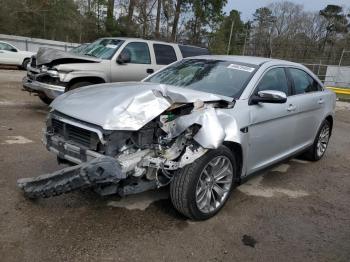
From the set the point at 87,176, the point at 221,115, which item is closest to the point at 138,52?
the point at 221,115

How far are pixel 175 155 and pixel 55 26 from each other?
31121 mm

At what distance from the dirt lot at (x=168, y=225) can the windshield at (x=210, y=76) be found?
4.30ft

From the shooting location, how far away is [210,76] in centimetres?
441

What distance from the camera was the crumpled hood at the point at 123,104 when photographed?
311 cm

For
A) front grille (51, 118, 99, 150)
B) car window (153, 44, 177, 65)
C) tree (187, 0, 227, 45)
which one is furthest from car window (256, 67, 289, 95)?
tree (187, 0, 227, 45)

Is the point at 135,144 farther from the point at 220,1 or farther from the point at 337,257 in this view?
the point at 220,1

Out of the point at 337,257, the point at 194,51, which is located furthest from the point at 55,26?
the point at 337,257

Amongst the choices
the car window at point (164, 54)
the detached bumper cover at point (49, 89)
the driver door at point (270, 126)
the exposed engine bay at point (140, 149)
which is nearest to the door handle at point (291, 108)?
the driver door at point (270, 126)

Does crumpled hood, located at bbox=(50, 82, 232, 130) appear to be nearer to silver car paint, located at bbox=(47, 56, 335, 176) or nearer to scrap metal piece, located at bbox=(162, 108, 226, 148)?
silver car paint, located at bbox=(47, 56, 335, 176)

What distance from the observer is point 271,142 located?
14.1ft

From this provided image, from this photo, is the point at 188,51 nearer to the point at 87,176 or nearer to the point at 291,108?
the point at 291,108

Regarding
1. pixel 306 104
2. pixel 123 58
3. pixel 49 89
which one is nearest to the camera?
pixel 306 104

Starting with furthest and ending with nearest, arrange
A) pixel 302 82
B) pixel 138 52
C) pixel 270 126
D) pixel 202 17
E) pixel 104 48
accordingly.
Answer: pixel 202 17
pixel 138 52
pixel 104 48
pixel 302 82
pixel 270 126

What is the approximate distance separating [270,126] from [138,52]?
5225mm
